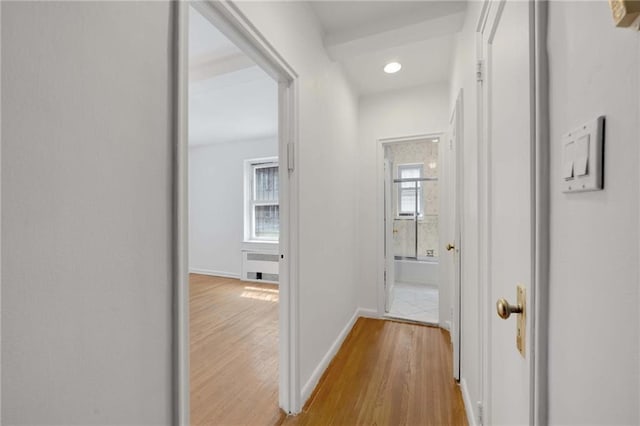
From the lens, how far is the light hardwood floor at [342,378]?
1585 mm

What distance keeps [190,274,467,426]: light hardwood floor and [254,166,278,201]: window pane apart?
2505 mm

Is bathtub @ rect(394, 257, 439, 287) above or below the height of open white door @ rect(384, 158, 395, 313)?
below

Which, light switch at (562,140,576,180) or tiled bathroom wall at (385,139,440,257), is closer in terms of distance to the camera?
light switch at (562,140,576,180)

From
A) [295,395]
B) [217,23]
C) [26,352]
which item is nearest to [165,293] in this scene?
[26,352]

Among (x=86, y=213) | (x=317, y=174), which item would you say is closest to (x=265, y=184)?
(x=317, y=174)

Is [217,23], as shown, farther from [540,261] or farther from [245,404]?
[245,404]

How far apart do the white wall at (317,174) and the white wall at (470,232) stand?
0.95m

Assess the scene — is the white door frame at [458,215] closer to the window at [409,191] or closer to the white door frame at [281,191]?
the white door frame at [281,191]

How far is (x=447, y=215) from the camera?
2.82 metres

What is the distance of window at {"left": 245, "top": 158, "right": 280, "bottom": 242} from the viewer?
5043 millimetres

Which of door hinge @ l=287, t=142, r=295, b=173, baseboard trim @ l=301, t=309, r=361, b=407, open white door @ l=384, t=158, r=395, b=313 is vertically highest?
door hinge @ l=287, t=142, r=295, b=173

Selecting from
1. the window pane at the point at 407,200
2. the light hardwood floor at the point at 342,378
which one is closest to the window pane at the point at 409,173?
the window pane at the point at 407,200

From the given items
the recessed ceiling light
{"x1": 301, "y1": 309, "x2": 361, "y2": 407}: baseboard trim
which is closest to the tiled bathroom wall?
the recessed ceiling light

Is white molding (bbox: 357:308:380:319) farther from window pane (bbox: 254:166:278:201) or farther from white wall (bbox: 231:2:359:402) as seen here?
window pane (bbox: 254:166:278:201)
